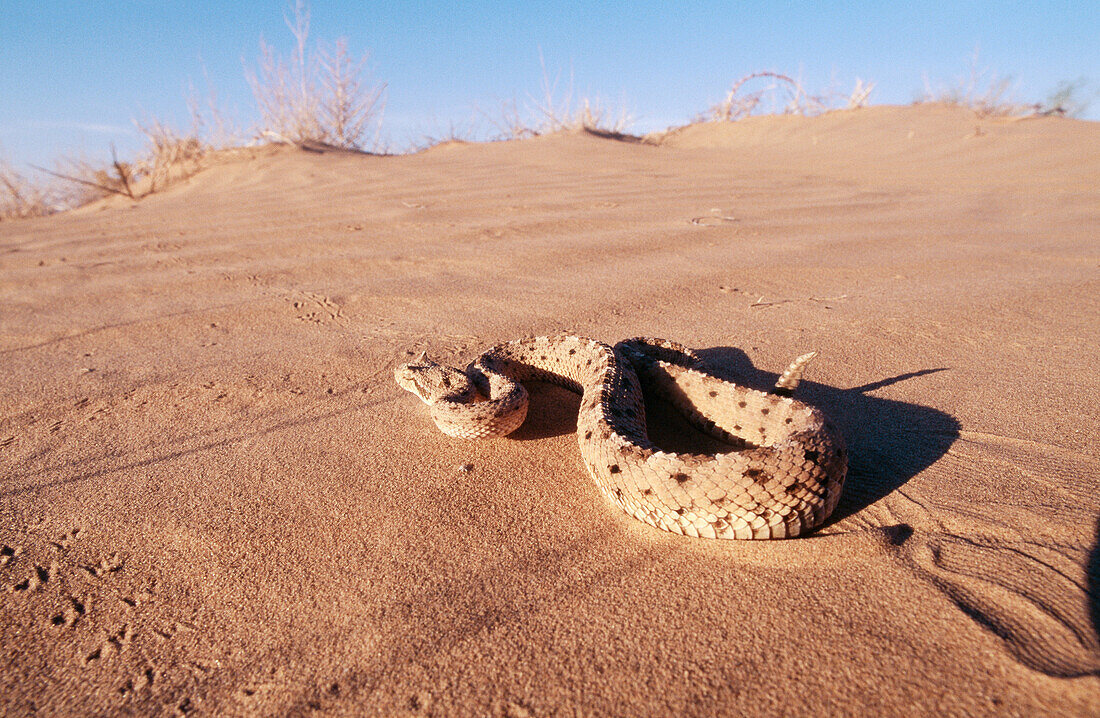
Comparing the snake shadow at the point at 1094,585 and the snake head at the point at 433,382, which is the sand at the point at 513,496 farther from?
the snake head at the point at 433,382

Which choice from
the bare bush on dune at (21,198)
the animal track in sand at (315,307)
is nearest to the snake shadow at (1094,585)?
the animal track in sand at (315,307)

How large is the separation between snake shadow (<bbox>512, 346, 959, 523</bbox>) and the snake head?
1.27ft

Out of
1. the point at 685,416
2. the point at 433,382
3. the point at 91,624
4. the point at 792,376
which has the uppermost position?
the point at 792,376

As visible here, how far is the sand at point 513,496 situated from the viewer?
66.7 inches

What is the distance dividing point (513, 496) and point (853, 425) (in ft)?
5.60

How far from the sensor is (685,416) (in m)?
3.17

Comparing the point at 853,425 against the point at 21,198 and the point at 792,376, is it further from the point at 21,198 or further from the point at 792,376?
the point at 21,198

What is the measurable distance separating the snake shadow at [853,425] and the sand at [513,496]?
2 centimetres

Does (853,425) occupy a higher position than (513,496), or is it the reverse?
(853,425)

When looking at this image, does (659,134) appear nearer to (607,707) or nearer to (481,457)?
(481,457)

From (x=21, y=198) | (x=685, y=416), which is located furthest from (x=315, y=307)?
(x=21, y=198)

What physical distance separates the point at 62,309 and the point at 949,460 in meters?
6.14

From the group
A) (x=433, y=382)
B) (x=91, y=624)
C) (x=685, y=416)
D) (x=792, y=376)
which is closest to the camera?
(x=91, y=624)

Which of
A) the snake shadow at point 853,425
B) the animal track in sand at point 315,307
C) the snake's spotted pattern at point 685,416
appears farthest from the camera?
the animal track in sand at point 315,307
